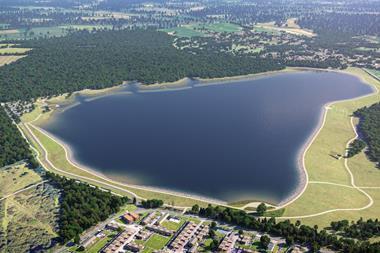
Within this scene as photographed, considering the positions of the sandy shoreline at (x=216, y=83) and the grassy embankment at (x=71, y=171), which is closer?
the grassy embankment at (x=71, y=171)

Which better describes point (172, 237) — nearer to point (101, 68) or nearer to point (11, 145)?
point (11, 145)

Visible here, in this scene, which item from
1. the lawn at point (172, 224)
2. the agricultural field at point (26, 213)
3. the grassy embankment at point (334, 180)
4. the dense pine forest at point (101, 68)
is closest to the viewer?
the agricultural field at point (26, 213)

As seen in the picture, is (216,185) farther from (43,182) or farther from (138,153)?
(43,182)

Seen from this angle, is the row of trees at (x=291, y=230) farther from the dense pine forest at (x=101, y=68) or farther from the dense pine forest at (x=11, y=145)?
the dense pine forest at (x=101, y=68)

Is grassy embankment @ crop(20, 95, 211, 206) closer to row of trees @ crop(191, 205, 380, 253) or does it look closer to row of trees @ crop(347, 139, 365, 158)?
row of trees @ crop(191, 205, 380, 253)

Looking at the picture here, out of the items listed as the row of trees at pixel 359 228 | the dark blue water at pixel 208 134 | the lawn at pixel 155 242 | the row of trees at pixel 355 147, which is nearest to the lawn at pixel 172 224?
the lawn at pixel 155 242

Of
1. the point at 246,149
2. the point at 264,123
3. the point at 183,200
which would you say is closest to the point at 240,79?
the point at 264,123
